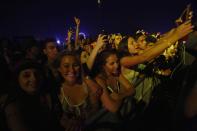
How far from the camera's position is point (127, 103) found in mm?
4898

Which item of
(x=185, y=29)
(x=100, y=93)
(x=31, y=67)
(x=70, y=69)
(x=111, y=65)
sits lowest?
(x=100, y=93)

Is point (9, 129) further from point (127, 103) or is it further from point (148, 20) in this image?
point (148, 20)

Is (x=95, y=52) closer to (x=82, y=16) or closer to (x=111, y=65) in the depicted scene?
(x=111, y=65)

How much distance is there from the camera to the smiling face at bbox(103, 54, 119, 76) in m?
4.93

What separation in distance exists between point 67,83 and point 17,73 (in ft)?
2.52

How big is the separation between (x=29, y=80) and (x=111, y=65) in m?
1.50

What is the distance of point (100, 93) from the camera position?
4.32 meters

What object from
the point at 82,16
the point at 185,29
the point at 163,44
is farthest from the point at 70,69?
the point at 82,16

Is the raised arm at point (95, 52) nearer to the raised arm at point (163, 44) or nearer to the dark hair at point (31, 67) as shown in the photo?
the raised arm at point (163, 44)

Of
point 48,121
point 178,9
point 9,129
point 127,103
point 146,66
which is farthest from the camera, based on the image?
point 178,9

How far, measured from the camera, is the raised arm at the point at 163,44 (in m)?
3.30

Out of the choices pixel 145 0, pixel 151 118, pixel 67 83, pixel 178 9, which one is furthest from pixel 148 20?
pixel 67 83

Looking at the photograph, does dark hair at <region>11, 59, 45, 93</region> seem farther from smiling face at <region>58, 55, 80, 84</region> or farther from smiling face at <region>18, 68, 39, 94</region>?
smiling face at <region>58, 55, 80, 84</region>

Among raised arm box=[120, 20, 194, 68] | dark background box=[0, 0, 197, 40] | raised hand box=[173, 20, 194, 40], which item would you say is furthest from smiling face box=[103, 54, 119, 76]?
dark background box=[0, 0, 197, 40]
